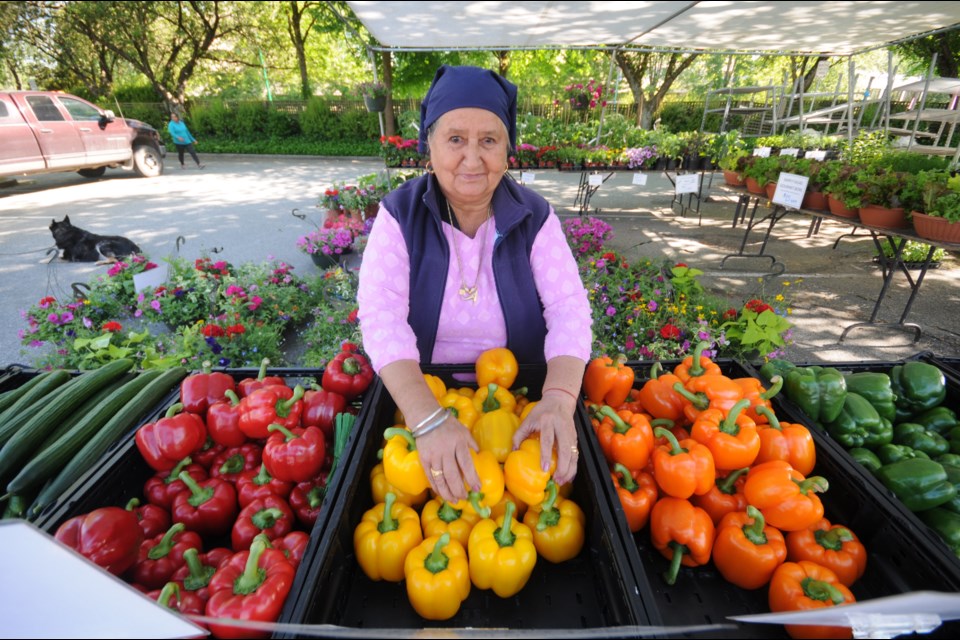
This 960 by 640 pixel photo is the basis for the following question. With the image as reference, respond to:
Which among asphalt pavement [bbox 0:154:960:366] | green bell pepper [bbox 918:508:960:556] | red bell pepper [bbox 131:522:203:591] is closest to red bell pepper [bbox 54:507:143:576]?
red bell pepper [bbox 131:522:203:591]

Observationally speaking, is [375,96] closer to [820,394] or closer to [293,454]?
[293,454]

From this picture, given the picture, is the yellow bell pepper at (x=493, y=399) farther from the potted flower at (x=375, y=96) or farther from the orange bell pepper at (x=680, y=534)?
the potted flower at (x=375, y=96)

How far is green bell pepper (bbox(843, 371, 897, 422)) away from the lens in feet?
5.74

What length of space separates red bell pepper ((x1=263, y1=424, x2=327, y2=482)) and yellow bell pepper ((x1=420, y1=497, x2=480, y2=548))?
1.34 ft

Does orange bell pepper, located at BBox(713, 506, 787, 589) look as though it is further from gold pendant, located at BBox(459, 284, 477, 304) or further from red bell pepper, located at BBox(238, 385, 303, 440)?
red bell pepper, located at BBox(238, 385, 303, 440)

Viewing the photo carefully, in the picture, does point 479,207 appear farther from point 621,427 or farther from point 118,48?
point 118,48

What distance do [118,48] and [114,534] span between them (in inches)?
948

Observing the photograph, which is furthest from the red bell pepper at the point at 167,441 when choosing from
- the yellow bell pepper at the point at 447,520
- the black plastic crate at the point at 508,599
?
the yellow bell pepper at the point at 447,520

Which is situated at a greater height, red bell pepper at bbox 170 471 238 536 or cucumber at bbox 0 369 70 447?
cucumber at bbox 0 369 70 447

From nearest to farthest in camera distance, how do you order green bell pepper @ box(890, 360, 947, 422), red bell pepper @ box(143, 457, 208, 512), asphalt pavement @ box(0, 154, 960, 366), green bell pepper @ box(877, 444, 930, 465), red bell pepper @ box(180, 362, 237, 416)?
red bell pepper @ box(143, 457, 208, 512) → green bell pepper @ box(877, 444, 930, 465) → red bell pepper @ box(180, 362, 237, 416) → green bell pepper @ box(890, 360, 947, 422) → asphalt pavement @ box(0, 154, 960, 366)

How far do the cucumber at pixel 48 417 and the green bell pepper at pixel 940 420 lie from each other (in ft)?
10.8

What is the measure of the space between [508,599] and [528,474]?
363 mm

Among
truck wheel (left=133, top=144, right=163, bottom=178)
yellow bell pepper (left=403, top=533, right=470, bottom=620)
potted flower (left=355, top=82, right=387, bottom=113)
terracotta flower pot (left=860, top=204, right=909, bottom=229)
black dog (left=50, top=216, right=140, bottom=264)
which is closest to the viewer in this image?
yellow bell pepper (left=403, top=533, right=470, bottom=620)

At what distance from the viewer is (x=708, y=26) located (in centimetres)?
580
